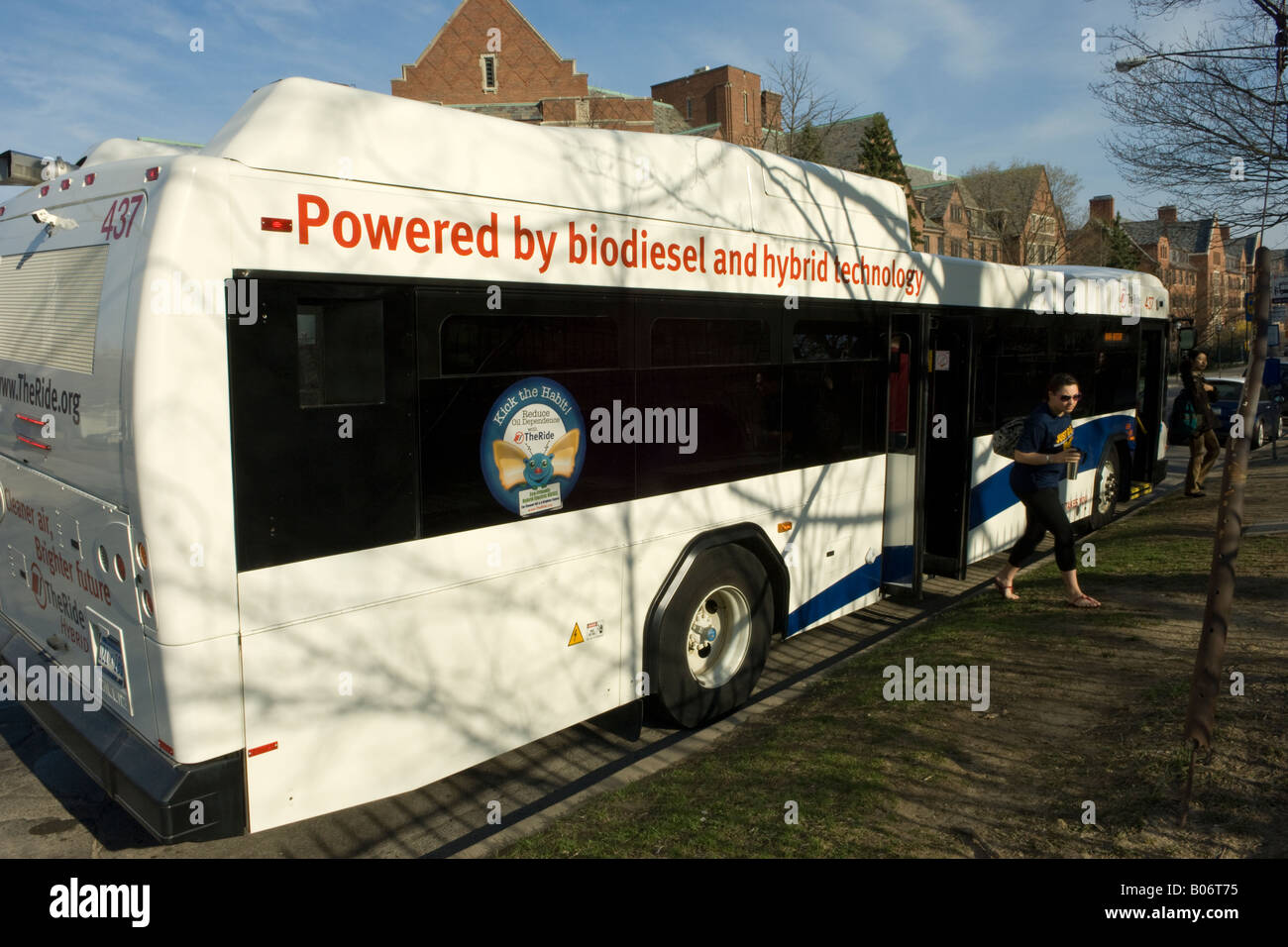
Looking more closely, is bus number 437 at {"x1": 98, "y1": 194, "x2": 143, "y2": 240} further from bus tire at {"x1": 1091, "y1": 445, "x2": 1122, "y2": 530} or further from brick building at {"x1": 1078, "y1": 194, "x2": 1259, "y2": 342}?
brick building at {"x1": 1078, "y1": 194, "x2": 1259, "y2": 342}

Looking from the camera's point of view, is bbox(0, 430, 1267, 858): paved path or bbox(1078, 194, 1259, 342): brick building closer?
bbox(0, 430, 1267, 858): paved path

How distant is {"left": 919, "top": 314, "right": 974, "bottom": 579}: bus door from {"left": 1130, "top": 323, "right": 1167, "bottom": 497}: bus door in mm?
5205

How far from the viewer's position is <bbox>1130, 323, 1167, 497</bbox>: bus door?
12462mm

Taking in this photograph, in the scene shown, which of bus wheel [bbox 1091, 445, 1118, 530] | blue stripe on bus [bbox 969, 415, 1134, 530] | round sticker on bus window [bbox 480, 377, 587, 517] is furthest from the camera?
bus wheel [bbox 1091, 445, 1118, 530]

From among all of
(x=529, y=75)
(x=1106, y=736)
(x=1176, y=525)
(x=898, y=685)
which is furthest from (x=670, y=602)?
(x=529, y=75)

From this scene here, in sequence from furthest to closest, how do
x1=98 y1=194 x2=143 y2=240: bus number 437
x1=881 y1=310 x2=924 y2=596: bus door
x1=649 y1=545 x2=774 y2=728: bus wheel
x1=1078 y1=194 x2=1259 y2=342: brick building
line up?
x1=1078 y1=194 x2=1259 y2=342: brick building → x1=881 y1=310 x2=924 y2=596: bus door → x1=649 y1=545 x2=774 y2=728: bus wheel → x1=98 y1=194 x2=143 y2=240: bus number 437

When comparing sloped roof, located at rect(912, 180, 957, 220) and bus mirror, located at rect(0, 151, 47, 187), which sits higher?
sloped roof, located at rect(912, 180, 957, 220)

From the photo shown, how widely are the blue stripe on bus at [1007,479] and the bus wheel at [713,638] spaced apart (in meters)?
3.35

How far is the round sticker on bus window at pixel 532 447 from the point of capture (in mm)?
4297

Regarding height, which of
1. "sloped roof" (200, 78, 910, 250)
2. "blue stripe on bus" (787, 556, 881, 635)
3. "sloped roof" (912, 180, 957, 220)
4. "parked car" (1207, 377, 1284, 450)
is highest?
"sloped roof" (912, 180, 957, 220)

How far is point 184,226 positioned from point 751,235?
347cm

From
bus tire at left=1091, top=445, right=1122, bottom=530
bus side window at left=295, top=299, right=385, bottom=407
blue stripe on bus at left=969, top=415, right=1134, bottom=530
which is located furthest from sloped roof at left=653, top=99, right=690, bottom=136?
bus side window at left=295, top=299, right=385, bottom=407

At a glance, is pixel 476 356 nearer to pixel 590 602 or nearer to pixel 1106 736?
pixel 590 602

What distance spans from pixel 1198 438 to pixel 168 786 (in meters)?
13.5
